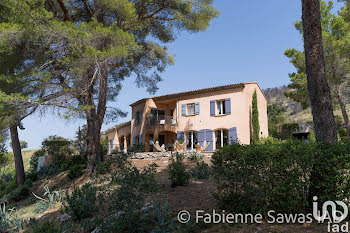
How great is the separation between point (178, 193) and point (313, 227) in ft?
10.4

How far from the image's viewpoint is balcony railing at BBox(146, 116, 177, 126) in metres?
22.3

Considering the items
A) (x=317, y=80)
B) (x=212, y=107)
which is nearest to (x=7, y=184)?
(x=212, y=107)

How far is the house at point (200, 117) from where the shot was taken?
19.3 meters

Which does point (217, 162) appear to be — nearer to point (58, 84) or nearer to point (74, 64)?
point (74, 64)

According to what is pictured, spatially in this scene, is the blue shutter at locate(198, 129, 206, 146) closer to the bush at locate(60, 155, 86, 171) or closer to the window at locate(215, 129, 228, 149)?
the window at locate(215, 129, 228, 149)

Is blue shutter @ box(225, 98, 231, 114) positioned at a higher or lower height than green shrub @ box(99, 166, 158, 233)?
higher

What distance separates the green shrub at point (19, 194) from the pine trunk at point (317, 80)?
13223 millimetres

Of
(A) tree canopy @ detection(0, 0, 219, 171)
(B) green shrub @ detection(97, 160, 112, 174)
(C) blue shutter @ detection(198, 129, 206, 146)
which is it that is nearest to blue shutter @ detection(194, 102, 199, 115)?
(C) blue shutter @ detection(198, 129, 206, 146)

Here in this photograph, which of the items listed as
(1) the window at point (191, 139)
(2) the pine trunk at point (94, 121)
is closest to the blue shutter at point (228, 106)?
(1) the window at point (191, 139)

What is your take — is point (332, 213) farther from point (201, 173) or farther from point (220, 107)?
point (220, 107)

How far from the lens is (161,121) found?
22.3m

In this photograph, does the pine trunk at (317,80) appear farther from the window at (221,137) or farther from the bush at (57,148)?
the bush at (57,148)

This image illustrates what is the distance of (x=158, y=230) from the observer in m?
4.12

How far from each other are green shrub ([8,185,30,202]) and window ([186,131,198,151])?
462 inches
